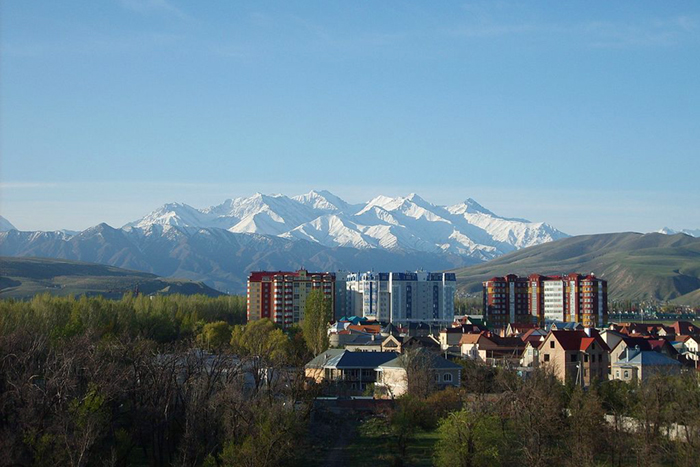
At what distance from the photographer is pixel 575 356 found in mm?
63750

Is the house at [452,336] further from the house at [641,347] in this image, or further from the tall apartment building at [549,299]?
the tall apartment building at [549,299]

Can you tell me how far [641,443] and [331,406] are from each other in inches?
750

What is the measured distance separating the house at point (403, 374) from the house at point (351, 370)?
131cm

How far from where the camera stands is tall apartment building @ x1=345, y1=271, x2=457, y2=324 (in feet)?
451

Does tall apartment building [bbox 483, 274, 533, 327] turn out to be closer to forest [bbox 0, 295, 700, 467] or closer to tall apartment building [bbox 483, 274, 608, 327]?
tall apartment building [bbox 483, 274, 608, 327]

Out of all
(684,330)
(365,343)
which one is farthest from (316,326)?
(684,330)

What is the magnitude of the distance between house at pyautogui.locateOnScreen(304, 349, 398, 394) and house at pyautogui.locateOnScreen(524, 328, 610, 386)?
1038 cm

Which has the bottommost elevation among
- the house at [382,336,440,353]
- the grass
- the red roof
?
the grass

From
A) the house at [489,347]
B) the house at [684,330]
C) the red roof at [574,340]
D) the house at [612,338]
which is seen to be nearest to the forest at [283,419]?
the red roof at [574,340]

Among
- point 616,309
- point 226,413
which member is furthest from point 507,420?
point 616,309

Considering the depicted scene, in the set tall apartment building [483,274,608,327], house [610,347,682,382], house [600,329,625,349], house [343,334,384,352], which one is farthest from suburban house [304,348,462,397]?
tall apartment building [483,274,608,327]

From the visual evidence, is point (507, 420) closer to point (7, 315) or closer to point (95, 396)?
point (95, 396)

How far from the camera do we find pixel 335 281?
141 meters

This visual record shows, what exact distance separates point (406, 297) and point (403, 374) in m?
76.5
